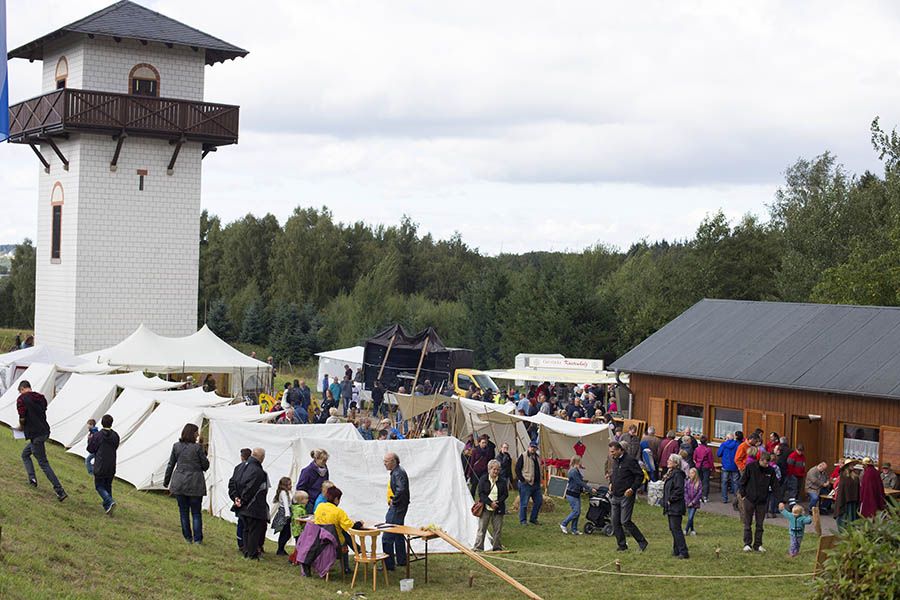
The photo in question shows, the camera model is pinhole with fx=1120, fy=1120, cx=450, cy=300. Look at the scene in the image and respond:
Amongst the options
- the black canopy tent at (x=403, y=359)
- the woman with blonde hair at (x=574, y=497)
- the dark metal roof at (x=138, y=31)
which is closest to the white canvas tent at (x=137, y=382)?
the woman with blonde hair at (x=574, y=497)

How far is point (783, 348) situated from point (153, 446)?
13695 mm

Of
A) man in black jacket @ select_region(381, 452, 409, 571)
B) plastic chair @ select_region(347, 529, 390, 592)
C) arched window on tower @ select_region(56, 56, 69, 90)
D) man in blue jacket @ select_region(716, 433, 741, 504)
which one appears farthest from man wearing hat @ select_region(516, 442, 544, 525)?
arched window on tower @ select_region(56, 56, 69, 90)

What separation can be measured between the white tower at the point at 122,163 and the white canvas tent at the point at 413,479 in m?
19.7

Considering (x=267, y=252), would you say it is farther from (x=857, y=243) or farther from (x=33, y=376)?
(x=33, y=376)

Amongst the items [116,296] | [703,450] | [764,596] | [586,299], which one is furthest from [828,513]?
[586,299]

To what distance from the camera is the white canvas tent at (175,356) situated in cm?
2998

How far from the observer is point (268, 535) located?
1683cm

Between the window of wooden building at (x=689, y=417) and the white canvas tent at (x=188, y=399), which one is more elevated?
the white canvas tent at (x=188, y=399)

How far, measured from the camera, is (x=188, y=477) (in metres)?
14.7

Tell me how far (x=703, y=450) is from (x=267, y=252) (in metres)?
65.7

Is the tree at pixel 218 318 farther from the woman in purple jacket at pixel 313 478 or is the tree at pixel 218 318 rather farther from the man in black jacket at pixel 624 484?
the man in black jacket at pixel 624 484

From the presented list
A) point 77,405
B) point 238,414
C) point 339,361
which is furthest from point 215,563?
point 339,361

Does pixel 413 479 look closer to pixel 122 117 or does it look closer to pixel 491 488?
pixel 491 488

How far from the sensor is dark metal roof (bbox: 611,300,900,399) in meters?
22.8
